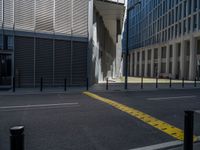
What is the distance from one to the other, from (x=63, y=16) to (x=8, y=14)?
14.8 ft

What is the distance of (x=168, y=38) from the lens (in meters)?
52.0

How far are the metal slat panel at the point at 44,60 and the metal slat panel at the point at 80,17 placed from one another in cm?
282

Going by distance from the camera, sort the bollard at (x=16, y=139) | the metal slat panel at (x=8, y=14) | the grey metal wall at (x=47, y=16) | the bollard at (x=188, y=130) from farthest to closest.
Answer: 1. the grey metal wall at (x=47, y=16)
2. the metal slat panel at (x=8, y=14)
3. the bollard at (x=188, y=130)
4. the bollard at (x=16, y=139)

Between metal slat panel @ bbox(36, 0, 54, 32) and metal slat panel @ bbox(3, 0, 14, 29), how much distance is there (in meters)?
2.03

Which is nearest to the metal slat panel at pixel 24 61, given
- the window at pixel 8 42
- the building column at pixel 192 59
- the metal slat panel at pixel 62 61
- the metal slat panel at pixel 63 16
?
the window at pixel 8 42

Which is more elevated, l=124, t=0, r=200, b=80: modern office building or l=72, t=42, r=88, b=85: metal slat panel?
l=124, t=0, r=200, b=80: modern office building

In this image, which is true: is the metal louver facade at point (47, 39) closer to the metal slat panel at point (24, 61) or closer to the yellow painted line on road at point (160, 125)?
the metal slat panel at point (24, 61)

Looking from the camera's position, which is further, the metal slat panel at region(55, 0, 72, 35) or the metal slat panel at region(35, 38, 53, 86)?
the metal slat panel at region(55, 0, 72, 35)

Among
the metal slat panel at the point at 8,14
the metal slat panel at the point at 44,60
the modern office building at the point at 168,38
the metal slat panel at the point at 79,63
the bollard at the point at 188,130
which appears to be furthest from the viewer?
the modern office building at the point at 168,38

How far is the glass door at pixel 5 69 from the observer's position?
16.1m

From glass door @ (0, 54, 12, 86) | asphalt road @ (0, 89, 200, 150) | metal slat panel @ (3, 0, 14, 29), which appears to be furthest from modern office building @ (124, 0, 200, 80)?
asphalt road @ (0, 89, 200, 150)

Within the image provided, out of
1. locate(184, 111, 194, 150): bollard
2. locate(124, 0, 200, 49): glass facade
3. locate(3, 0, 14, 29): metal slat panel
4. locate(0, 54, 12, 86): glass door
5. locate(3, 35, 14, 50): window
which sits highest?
locate(124, 0, 200, 49): glass facade

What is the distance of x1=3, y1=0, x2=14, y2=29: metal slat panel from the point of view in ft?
52.1

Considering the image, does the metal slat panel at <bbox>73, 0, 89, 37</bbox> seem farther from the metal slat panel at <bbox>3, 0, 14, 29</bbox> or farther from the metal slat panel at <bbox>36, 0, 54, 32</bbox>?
the metal slat panel at <bbox>3, 0, 14, 29</bbox>
